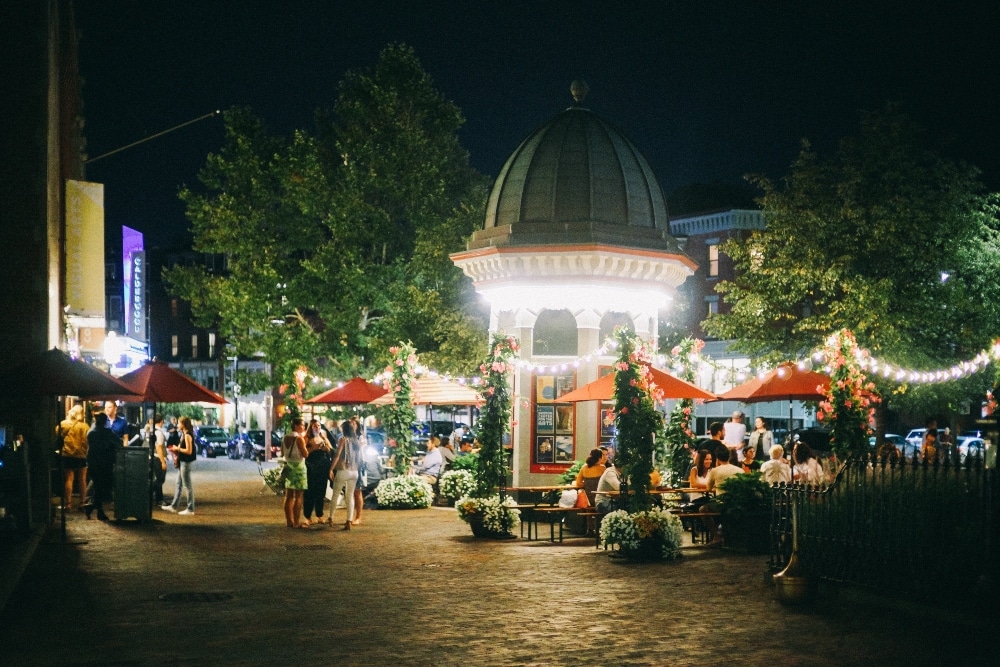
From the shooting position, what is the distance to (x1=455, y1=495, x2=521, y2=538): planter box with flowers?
18812mm

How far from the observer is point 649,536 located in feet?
52.2

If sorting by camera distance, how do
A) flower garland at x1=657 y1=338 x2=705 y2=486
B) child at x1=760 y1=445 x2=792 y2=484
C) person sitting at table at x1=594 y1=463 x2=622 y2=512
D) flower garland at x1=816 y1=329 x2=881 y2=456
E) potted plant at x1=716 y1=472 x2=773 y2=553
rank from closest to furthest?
potted plant at x1=716 y1=472 x2=773 y2=553
child at x1=760 y1=445 x2=792 y2=484
person sitting at table at x1=594 y1=463 x2=622 y2=512
flower garland at x1=816 y1=329 x2=881 y2=456
flower garland at x1=657 y1=338 x2=705 y2=486

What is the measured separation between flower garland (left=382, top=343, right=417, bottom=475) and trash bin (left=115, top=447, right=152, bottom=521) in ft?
20.7

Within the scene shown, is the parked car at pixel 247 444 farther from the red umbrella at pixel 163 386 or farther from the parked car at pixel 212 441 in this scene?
the red umbrella at pixel 163 386

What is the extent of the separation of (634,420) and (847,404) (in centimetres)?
395

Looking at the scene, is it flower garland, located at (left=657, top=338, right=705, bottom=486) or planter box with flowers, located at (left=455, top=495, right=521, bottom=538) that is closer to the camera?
planter box with flowers, located at (left=455, top=495, right=521, bottom=538)

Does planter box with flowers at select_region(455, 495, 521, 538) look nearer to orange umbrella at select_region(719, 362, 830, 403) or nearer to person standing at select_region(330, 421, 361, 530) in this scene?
person standing at select_region(330, 421, 361, 530)

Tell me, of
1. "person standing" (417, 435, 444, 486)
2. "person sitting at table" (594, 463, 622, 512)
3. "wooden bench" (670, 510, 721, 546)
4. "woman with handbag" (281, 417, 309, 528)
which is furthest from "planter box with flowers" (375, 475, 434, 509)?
"wooden bench" (670, 510, 721, 546)

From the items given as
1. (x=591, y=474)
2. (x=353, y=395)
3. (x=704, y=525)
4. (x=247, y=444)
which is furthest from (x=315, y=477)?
(x=247, y=444)

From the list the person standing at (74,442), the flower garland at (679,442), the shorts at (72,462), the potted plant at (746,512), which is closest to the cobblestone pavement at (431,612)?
the potted plant at (746,512)

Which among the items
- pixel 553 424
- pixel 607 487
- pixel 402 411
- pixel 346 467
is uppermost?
pixel 402 411

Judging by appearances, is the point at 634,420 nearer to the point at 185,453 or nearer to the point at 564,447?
the point at 564,447

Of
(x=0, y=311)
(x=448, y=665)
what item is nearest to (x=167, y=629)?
(x=448, y=665)

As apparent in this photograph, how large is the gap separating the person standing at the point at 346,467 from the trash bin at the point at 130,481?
3306 millimetres
